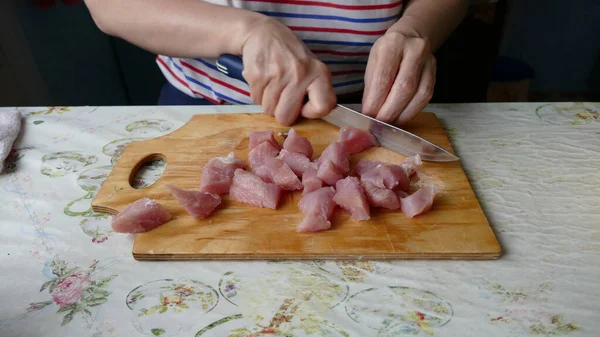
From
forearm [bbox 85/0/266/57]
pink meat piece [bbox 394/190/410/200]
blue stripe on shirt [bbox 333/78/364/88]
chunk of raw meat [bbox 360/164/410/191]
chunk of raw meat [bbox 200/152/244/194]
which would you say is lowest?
pink meat piece [bbox 394/190/410/200]

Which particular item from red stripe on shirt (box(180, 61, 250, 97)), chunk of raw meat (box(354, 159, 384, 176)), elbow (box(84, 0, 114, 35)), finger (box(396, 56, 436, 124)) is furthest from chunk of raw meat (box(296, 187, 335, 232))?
elbow (box(84, 0, 114, 35))

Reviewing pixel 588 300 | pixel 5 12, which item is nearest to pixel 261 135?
pixel 588 300

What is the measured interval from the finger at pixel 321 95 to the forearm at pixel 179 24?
0.73 ft

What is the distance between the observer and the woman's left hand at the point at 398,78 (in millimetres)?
1303

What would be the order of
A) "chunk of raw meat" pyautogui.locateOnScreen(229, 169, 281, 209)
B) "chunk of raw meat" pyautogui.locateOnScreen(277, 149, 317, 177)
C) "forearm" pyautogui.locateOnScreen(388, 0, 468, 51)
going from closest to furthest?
1. "chunk of raw meat" pyautogui.locateOnScreen(229, 169, 281, 209)
2. "chunk of raw meat" pyautogui.locateOnScreen(277, 149, 317, 177)
3. "forearm" pyautogui.locateOnScreen(388, 0, 468, 51)

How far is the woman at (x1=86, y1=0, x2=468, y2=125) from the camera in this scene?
129 centimetres

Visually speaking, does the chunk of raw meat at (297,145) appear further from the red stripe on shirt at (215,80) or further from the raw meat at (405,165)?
the red stripe on shirt at (215,80)

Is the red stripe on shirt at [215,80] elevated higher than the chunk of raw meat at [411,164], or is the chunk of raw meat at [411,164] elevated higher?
the red stripe on shirt at [215,80]

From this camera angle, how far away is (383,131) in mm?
1294

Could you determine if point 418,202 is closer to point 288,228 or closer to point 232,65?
point 288,228

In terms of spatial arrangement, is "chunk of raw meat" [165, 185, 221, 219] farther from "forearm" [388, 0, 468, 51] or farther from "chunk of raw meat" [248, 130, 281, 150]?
"forearm" [388, 0, 468, 51]

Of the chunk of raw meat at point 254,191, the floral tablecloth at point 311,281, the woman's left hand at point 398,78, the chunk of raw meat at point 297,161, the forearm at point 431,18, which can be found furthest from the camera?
the forearm at point 431,18

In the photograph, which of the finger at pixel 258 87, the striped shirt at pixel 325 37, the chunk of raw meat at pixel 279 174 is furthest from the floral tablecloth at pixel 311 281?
the striped shirt at pixel 325 37

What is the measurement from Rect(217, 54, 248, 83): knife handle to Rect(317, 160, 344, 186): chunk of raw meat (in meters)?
0.36
